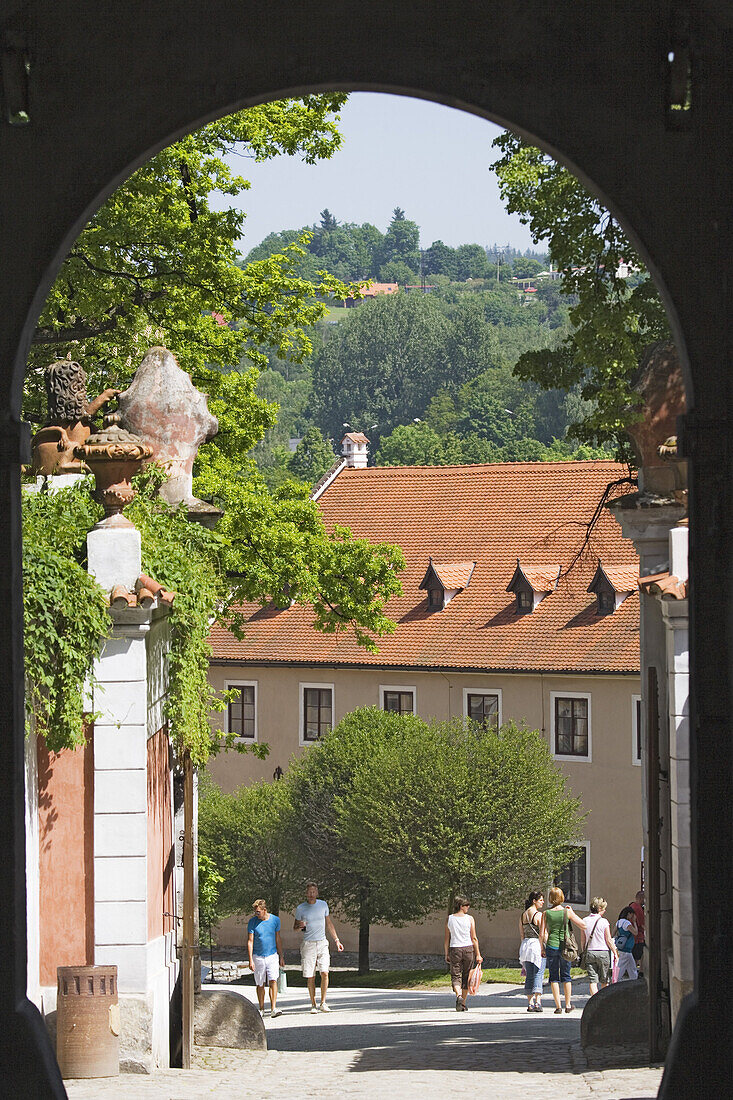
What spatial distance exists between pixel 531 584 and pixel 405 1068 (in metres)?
26.2

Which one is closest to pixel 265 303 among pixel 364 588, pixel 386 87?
pixel 364 588

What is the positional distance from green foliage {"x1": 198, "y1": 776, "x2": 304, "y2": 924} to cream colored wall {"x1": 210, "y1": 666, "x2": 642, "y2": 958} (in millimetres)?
2040

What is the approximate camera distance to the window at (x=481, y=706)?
33.9 m

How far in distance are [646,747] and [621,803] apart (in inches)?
916

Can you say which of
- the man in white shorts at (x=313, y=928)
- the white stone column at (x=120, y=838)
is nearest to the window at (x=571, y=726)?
the man in white shorts at (x=313, y=928)

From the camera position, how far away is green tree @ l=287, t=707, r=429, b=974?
3098 cm

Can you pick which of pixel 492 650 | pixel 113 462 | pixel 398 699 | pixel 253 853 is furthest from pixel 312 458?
pixel 113 462

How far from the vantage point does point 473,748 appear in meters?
30.1

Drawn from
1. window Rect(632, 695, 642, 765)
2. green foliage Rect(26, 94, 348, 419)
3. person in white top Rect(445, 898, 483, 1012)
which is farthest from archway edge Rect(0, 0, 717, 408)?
window Rect(632, 695, 642, 765)

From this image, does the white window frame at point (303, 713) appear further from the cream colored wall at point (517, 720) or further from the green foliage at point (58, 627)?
the green foliage at point (58, 627)

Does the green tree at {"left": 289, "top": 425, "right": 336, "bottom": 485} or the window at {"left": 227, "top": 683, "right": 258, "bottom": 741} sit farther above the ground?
the green tree at {"left": 289, "top": 425, "right": 336, "bottom": 485}

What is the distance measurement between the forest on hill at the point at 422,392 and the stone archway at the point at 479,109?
204ft

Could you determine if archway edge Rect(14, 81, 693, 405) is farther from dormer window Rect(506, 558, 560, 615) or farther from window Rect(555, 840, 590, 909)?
dormer window Rect(506, 558, 560, 615)

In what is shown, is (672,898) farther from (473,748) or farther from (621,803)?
(621,803)
